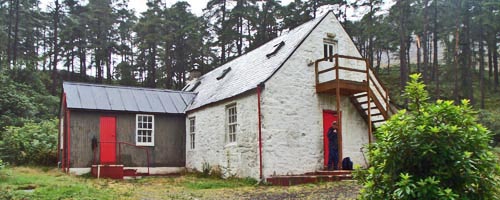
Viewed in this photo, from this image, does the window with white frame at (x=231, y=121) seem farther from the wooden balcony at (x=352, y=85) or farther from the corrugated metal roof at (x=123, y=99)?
the corrugated metal roof at (x=123, y=99)

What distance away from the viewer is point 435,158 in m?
4.39

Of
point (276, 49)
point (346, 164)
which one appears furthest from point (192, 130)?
point (346, 164)

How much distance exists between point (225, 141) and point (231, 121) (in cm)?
78

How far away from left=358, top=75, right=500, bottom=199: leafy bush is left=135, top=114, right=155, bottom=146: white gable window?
49.1 ft

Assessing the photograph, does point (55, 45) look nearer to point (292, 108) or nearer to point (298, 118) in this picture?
point (292, 108)

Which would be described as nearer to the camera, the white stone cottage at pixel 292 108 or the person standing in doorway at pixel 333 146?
the white stone cottage at pixel 292 108

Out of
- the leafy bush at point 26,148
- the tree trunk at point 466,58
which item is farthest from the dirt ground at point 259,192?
the tree trunk at point 466,58

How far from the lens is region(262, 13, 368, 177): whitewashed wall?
14.1 metres

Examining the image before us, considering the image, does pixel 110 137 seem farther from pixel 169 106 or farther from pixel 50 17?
pixel 50 17

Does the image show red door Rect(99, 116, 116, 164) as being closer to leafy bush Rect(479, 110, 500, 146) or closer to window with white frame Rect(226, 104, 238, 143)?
window with white frame Rect(226, 104, 238, 143)

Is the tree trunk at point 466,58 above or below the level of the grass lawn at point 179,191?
above

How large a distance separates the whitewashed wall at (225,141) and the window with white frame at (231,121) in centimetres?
15

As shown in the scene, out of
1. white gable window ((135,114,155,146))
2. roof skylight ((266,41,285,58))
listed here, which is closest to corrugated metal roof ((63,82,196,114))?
white gable window ((135,114,155,146))

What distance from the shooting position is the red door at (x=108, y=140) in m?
17.8
